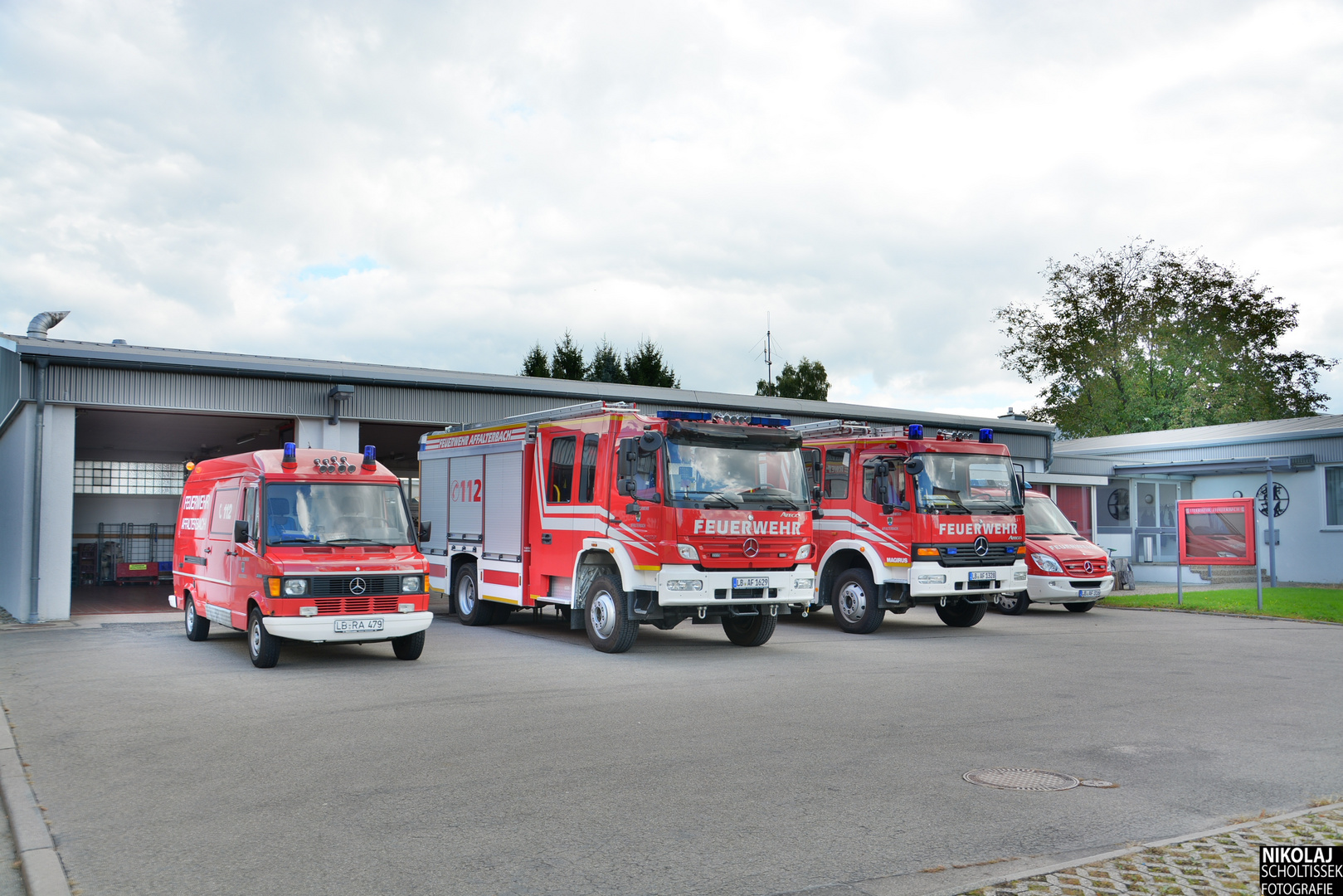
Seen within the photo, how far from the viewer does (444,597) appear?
21.6 meters

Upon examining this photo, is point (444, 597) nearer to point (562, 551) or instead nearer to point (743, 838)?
point (562, 551)

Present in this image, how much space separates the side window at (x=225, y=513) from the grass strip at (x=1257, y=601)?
55.2 ft

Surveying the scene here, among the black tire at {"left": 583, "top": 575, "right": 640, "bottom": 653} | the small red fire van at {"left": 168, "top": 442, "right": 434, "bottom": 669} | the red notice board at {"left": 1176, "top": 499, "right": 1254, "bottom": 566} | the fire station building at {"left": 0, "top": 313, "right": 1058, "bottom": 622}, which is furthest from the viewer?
the red notice board at {"left": 1176, "top": 499, "right": 1254, "bottom": 566}

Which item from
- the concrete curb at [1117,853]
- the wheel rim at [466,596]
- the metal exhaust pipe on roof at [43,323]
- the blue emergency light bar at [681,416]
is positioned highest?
the metal exhaust pipe on roof at [43,323]

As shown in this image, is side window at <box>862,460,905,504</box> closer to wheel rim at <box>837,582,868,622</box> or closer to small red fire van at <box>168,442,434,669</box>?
wheel rim at <box>837,582,868,622</box>

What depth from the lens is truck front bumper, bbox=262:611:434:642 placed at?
10867mm

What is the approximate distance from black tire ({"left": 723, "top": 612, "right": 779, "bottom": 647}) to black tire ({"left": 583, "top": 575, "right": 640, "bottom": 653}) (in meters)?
1.62

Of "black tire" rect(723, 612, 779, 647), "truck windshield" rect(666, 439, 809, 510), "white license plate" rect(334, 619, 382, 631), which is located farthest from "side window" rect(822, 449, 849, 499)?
"white license plate" rect(334, 619, 382, 631)

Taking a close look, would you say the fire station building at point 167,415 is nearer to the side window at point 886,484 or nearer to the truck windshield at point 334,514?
the truck windshield at point 334,514

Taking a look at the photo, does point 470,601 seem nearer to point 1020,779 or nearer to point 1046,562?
point 1046,562

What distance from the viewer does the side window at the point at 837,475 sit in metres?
16.1

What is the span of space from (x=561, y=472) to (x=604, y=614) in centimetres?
215

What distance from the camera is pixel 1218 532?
66.3ft

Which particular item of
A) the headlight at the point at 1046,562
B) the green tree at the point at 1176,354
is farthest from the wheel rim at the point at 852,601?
the green tree at the point at 1176,354
